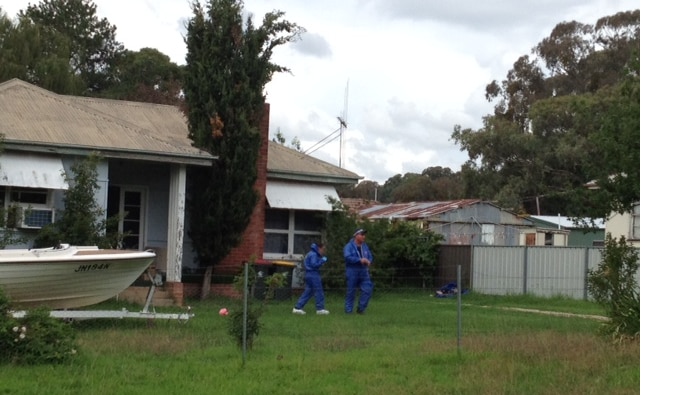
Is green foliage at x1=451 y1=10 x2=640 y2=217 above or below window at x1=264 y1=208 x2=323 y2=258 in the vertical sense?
above

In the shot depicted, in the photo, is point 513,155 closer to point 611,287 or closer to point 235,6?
point 235,6

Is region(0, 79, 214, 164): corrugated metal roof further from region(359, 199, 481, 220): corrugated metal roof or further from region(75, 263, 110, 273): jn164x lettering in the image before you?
region(359, 199, 481, 220): corrugated metal roof

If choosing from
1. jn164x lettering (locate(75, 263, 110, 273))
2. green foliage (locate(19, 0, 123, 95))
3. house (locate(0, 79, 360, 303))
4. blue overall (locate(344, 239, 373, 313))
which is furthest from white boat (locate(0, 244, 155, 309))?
green foliage (locate(19, 0, 123, 95))

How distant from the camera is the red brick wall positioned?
73.9ft

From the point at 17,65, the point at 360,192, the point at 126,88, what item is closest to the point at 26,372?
the point at 17,65

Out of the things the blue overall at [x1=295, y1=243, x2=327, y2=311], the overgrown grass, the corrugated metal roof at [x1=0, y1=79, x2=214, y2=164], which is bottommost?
the overgrown grass

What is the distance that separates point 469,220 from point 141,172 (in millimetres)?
22048

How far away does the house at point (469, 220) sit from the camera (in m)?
40.9

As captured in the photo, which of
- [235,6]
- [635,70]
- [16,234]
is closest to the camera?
[635,70]

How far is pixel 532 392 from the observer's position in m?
9.73

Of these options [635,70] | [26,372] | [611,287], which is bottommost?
[26,372]

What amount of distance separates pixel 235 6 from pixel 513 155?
117ft

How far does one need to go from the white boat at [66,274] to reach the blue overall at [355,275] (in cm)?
Result: 480

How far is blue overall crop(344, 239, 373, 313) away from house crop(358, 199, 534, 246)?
20367 millimetres
